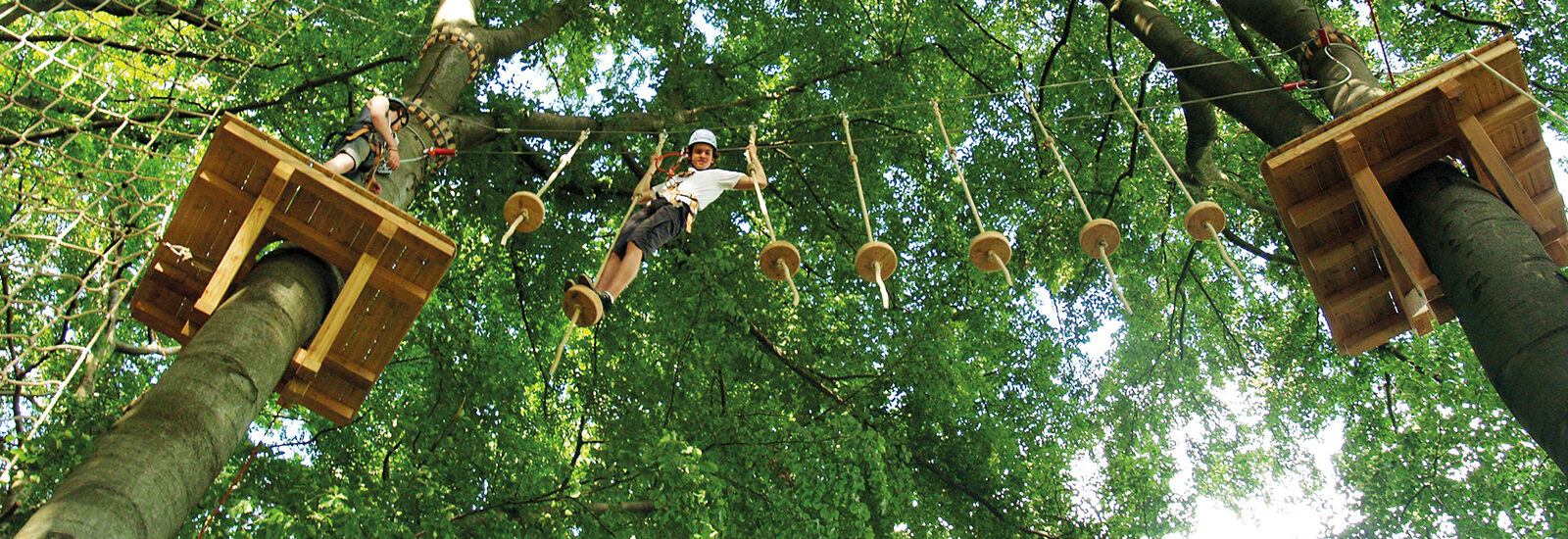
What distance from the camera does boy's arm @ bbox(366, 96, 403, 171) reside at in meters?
5.81

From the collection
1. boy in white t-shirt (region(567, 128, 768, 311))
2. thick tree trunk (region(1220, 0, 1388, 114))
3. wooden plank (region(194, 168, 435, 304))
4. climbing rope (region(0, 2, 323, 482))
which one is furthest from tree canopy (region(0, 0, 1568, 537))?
wooden plank (region(194, 168, 435, 304))

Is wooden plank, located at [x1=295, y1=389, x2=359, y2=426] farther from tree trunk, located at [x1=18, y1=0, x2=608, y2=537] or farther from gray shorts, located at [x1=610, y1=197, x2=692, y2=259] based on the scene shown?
gray shorts, located at [x1=610, y1=197, x2=692, y2=259]

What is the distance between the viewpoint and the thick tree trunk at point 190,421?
3.41 m

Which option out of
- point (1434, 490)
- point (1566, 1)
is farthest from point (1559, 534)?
point (1566, 1)

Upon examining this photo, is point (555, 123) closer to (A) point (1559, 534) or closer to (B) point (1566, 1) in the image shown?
(B) point (1566, 1)

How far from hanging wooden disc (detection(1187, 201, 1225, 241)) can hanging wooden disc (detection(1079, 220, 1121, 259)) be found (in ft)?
1.15

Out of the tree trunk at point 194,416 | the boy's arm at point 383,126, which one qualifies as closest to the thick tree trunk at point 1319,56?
the boy's arm at point 383,126

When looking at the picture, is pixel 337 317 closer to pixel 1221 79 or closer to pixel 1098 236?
pixel 1098 236

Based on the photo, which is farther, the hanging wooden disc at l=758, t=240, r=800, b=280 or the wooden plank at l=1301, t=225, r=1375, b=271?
the wooden plank at l=1301, t=225, r=1375, b=271

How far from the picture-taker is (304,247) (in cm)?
497

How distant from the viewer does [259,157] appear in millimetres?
4707

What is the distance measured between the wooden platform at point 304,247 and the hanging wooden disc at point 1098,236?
301 cm

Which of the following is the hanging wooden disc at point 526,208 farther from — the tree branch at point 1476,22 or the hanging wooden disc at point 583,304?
the tree branch at point 1476,22

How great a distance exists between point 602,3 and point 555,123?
263 cm
